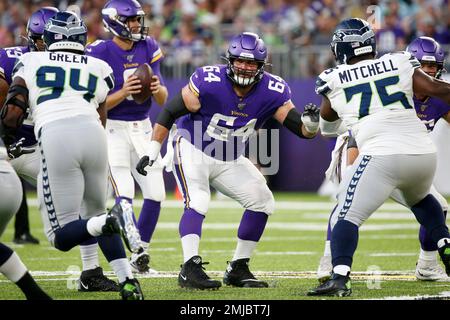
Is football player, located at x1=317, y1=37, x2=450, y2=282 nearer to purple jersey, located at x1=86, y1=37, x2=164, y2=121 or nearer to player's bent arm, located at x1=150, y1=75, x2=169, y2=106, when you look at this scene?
player's bent arm, located at x1=150, y1=75, x2=169, y2=106

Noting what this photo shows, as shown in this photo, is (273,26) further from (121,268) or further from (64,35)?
(121,268)

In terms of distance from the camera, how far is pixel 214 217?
12.2 m

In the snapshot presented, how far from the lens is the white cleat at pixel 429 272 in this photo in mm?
6465

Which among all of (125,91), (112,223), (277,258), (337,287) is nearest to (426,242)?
(337,287)

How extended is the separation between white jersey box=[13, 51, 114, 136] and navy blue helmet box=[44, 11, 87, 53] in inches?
3.5

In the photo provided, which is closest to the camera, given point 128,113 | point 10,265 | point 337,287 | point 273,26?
point 10,265

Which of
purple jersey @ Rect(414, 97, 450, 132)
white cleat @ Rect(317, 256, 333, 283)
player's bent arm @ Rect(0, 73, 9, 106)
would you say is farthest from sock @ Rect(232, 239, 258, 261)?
player's bent arm @ Rect(0, 73, 9, 106)

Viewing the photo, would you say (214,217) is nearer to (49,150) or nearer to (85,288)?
(85,288)

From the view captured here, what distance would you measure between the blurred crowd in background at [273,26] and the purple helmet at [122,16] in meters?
7.05

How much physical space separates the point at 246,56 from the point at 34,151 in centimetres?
172

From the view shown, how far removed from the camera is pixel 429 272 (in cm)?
647

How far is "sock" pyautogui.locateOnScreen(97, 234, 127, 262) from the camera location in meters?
5.35

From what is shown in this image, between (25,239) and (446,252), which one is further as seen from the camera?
(25,239)
